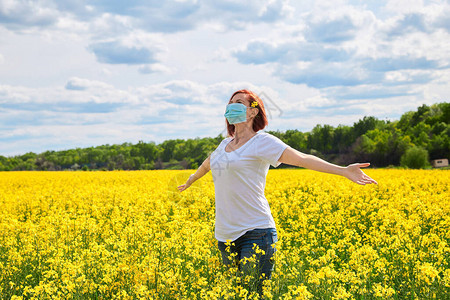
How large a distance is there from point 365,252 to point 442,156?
54788 millimetres

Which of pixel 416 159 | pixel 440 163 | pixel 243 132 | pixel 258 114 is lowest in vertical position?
pixel 440 163

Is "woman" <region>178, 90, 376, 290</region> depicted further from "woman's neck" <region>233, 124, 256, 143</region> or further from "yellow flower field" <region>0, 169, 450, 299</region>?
"yellow flower field" <region>0, 169, 450, 299</region>

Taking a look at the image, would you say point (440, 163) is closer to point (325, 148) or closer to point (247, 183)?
point (325, 148)

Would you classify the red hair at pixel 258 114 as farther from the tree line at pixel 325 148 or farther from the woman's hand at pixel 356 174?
the tree line at pixel 325 148

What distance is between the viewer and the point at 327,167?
3.14 m

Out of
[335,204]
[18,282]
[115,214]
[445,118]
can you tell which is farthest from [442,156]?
[18,282]

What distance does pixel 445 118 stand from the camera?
218ft

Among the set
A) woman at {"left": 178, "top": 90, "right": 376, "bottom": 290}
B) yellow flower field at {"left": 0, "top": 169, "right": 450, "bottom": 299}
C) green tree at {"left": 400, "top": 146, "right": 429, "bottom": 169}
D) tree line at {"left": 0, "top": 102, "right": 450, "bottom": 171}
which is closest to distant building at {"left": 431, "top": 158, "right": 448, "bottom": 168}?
tree line at {"left": 0, "top": 102, "right": 450, "bottom": 171}

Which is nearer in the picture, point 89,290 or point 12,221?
point 89,290

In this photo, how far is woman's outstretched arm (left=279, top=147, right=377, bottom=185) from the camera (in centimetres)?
312

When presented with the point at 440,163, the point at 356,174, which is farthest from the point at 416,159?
the point at 356,174

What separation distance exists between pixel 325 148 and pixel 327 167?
68.8 metres

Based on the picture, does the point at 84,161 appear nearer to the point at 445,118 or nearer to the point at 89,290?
the point at 445,118

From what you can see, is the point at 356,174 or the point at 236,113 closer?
the point at 356,174
